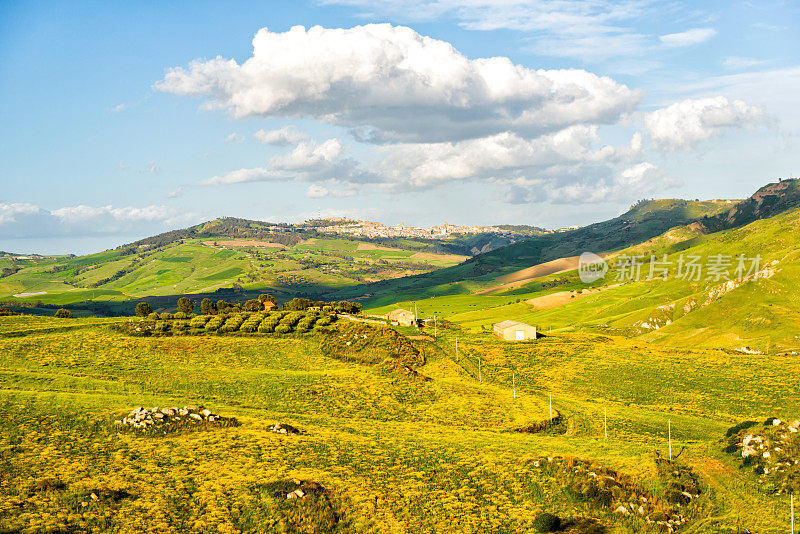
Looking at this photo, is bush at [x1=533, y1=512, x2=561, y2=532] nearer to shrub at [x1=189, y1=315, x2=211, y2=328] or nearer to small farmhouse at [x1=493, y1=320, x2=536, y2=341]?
shrub at [x1=189, y1=315, x2=211, y2=328]

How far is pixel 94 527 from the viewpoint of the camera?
1458 inches

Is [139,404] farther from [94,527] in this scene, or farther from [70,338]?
[70,338]

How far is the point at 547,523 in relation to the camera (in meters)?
40.8

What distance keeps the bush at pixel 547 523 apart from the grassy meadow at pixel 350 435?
541mm

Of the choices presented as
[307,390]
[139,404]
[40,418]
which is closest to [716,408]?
[307,390]

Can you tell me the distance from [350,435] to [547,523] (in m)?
25.4

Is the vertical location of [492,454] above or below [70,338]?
below

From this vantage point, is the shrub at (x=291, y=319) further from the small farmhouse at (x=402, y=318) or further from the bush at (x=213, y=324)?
the small farmhouse at (x=402, y=318)

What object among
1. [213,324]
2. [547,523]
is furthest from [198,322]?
[547,523]

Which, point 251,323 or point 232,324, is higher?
point 232,324

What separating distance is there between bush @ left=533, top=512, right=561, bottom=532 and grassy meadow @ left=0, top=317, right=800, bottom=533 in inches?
21.3

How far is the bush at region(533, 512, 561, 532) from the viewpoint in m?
40.5

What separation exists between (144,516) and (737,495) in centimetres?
4589

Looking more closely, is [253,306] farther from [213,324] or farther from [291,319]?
[213,324]
